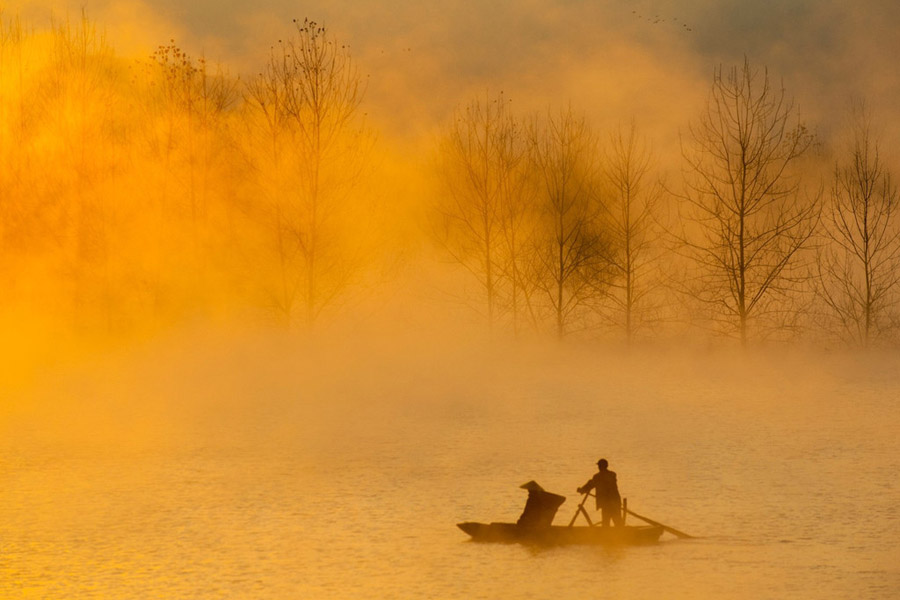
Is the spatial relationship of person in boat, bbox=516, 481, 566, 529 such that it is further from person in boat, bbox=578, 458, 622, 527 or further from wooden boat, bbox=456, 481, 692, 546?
person in boat, bbox=578, 458, 622, 527

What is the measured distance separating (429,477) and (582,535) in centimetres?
646

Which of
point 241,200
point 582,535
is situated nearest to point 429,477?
point 582,535

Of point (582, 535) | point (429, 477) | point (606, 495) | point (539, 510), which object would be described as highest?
point (606, 495)

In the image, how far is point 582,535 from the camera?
52.0ft

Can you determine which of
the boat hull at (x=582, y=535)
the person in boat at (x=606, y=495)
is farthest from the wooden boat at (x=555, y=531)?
the person in boat at (x=606, y=495)

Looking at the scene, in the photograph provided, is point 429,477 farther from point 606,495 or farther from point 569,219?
point 569,219

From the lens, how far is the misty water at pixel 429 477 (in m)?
14.5

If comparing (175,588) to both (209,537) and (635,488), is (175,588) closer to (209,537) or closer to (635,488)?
(209,537)

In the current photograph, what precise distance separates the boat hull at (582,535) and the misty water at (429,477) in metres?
0.14

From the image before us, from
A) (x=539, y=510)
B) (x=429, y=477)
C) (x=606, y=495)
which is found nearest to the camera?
(x=539, y=510)

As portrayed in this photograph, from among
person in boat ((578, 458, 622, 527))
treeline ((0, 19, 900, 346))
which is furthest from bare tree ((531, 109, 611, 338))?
person in boat ((578, 458, 622, 527))

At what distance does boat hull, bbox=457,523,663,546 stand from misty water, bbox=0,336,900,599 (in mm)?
143

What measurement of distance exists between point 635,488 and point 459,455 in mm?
4898

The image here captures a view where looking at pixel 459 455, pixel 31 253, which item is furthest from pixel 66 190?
pixel 459 455
